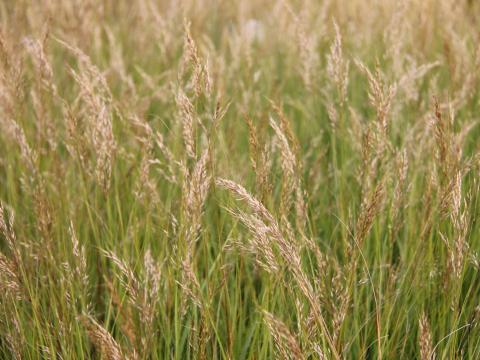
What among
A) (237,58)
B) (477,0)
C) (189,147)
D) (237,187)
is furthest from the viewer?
(477,0)

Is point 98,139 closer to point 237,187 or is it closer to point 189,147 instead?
point 189,147

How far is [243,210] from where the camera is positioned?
1999 millimetres

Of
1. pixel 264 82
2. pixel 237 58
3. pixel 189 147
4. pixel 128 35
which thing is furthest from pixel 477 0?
pixel 189 147

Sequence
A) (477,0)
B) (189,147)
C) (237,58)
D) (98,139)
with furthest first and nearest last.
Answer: (477,0) < (237,58) < (98,139) < (189,147)

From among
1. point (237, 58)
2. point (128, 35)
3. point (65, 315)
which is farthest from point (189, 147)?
point (128, 35)

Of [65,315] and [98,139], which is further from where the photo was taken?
[98,139]

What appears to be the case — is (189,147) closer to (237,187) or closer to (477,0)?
(237,187)

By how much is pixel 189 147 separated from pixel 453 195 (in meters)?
0.56

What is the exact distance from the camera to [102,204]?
6.89 ft

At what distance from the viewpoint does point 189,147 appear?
1.29m

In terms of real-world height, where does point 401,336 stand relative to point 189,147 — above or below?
below

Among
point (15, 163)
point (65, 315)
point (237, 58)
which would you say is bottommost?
point (65, 315)

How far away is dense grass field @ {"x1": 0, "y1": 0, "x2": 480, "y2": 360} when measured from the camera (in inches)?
50.9

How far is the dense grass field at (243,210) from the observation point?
4.25 ft
